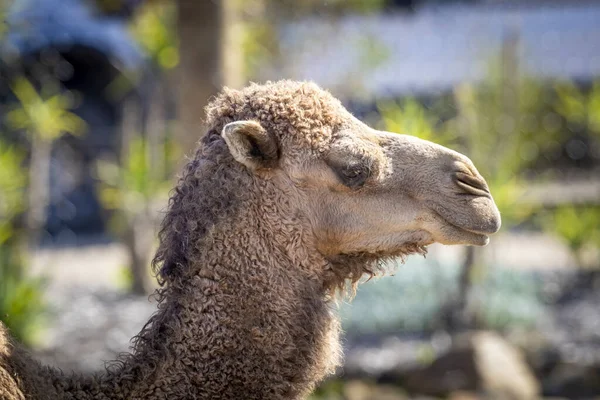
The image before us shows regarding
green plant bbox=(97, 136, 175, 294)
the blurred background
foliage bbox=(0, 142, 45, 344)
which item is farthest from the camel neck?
green plant bbox=(97, 136, 175, 294)

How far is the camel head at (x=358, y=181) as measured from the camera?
3.42 meters

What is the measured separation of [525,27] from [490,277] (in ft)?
25.4

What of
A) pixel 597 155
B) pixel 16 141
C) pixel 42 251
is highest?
pixel 597 155

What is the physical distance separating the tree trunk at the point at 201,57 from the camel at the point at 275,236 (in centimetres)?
469

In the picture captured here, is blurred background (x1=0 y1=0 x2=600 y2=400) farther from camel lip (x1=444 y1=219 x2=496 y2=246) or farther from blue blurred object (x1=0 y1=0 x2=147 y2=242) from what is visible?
camel lip (x1=444 y1=219 x2=496 y2=246)

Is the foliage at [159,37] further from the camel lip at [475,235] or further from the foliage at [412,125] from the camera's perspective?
the camel lip at [475,235]

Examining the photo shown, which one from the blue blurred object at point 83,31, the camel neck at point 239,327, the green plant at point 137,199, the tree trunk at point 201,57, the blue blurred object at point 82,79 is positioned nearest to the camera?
the camel neck at point 239,327

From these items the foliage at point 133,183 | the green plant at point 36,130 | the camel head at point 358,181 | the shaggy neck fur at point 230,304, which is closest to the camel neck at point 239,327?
the shaggy neck fur at point 230,304

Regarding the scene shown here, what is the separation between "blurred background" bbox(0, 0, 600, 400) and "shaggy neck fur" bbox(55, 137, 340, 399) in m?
0.65

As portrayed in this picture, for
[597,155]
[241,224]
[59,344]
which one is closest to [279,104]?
[241,224]

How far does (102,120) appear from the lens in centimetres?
1573

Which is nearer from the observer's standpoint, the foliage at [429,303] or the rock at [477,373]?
the rock at [477,373]

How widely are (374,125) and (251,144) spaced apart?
751cm

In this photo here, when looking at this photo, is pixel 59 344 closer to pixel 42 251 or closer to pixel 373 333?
pixel 373 333
